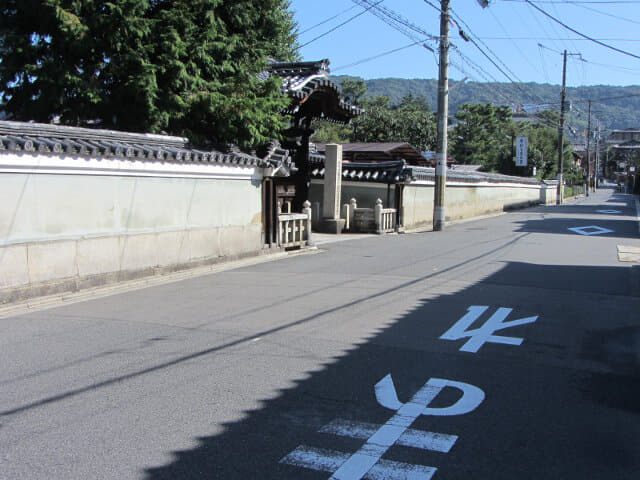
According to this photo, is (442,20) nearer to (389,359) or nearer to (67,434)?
(389,359)

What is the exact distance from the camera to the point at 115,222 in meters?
11.4

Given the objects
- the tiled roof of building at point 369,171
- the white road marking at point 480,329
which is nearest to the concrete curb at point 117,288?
the white road marking at point 480,329

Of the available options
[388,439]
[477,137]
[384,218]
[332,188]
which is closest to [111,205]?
[388,439]

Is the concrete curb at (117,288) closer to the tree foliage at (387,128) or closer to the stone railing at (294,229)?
the stone railing at (294,229)

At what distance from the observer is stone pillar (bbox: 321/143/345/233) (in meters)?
22.9

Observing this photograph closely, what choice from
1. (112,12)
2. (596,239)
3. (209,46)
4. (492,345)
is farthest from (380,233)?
(492,345)

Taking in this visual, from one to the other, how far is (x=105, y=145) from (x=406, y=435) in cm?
884

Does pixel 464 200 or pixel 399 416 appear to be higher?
pixel 464 200

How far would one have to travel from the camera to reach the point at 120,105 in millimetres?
14125

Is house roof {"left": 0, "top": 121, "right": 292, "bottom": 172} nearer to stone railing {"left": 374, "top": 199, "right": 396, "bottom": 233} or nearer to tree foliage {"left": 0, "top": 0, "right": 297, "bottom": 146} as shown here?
tree foliage {"left": 0, "top": 0, "right": 297, "bottom": 146}

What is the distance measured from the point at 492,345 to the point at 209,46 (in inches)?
419

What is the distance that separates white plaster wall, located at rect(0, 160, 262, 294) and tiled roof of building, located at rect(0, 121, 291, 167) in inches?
16.8

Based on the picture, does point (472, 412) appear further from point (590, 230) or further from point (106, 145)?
point (590, 230)

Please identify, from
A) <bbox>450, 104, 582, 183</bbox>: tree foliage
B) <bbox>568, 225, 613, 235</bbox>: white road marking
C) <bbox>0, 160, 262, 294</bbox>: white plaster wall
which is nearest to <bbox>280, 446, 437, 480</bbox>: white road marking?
<bbox>0, 160, 262, 294</bbox>: white plaster wall
